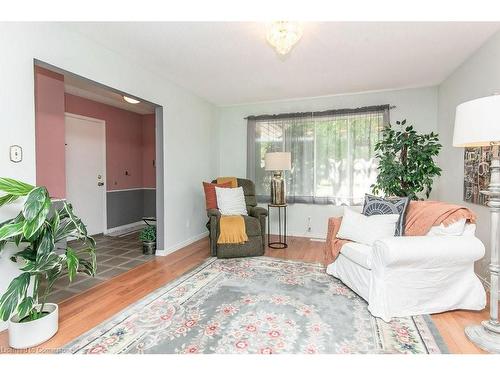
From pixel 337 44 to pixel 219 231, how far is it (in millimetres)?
2431

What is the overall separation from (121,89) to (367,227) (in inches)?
113

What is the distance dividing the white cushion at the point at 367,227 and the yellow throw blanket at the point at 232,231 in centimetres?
125

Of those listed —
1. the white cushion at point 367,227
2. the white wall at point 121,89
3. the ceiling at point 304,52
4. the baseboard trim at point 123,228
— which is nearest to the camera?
the white wall at point 121,89

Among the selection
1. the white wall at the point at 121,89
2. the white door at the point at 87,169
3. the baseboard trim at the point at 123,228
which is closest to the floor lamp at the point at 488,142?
the white wall at the point at 121,89

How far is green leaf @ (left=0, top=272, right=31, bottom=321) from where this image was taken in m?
1.56

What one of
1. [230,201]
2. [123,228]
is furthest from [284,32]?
[123,228]

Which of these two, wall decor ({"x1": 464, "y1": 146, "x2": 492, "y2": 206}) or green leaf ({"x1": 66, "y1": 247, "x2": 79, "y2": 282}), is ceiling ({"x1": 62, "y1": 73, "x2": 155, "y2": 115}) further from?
wall decor ({"x1": 464, "y1": 146, "x2": 492, "y2": 206})

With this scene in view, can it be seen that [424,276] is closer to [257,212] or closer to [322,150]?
[257,212]

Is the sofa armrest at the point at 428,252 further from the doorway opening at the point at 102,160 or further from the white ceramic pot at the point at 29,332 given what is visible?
the doorway opening at the point at 102,160

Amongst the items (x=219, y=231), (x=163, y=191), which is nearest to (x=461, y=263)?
(x=219, y=231)

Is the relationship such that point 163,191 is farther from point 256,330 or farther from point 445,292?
point 445,292

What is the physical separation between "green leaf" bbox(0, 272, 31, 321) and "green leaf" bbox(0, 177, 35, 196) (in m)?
0.51

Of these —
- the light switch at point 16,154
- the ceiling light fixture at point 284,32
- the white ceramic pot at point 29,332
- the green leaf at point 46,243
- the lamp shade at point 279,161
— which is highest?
the ceiling light fixture at point 284,32

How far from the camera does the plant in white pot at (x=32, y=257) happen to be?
61.3 inches
